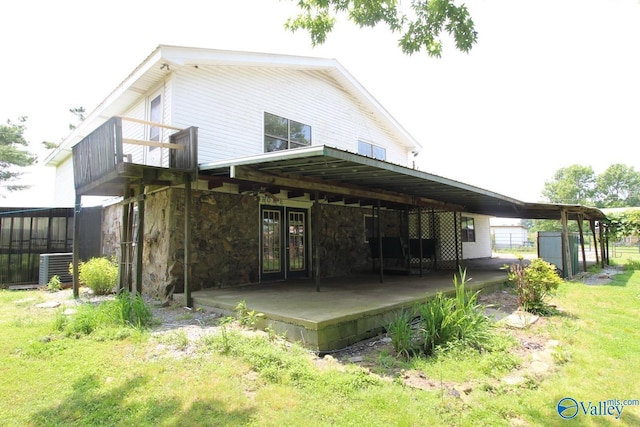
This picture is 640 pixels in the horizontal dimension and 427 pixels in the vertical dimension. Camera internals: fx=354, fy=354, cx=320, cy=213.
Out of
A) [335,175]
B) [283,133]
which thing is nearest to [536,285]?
[335,175]

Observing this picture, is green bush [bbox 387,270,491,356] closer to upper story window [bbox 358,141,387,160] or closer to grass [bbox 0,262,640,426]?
grass [bbox 0,262,640,426]

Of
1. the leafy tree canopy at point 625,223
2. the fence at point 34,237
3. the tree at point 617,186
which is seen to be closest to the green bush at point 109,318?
the fence at point 34,237

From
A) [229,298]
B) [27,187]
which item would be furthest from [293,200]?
[27,187]

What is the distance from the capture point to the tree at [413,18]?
15.5 feet

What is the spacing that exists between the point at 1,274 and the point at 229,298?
7.29 metres

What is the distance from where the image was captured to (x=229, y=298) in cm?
590

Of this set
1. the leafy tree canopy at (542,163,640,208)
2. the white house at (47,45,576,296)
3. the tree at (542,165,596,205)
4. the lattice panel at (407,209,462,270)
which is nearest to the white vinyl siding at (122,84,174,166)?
the white house at (47,45,576,296)

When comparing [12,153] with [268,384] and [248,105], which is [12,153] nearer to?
[248,105]

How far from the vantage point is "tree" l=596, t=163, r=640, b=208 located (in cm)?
5541

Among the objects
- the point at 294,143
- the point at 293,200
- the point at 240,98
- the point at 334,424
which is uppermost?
the point at 240,98

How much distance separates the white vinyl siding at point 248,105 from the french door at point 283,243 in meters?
1.63

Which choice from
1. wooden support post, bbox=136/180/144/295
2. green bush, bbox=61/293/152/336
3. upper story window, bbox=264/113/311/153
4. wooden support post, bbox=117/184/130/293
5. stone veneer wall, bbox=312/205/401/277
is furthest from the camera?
stone veneer wall, bbox=312/205/401/277

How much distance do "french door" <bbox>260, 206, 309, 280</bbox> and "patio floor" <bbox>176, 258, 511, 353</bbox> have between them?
0.73 metres

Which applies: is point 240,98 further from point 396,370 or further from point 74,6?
point 396,370
